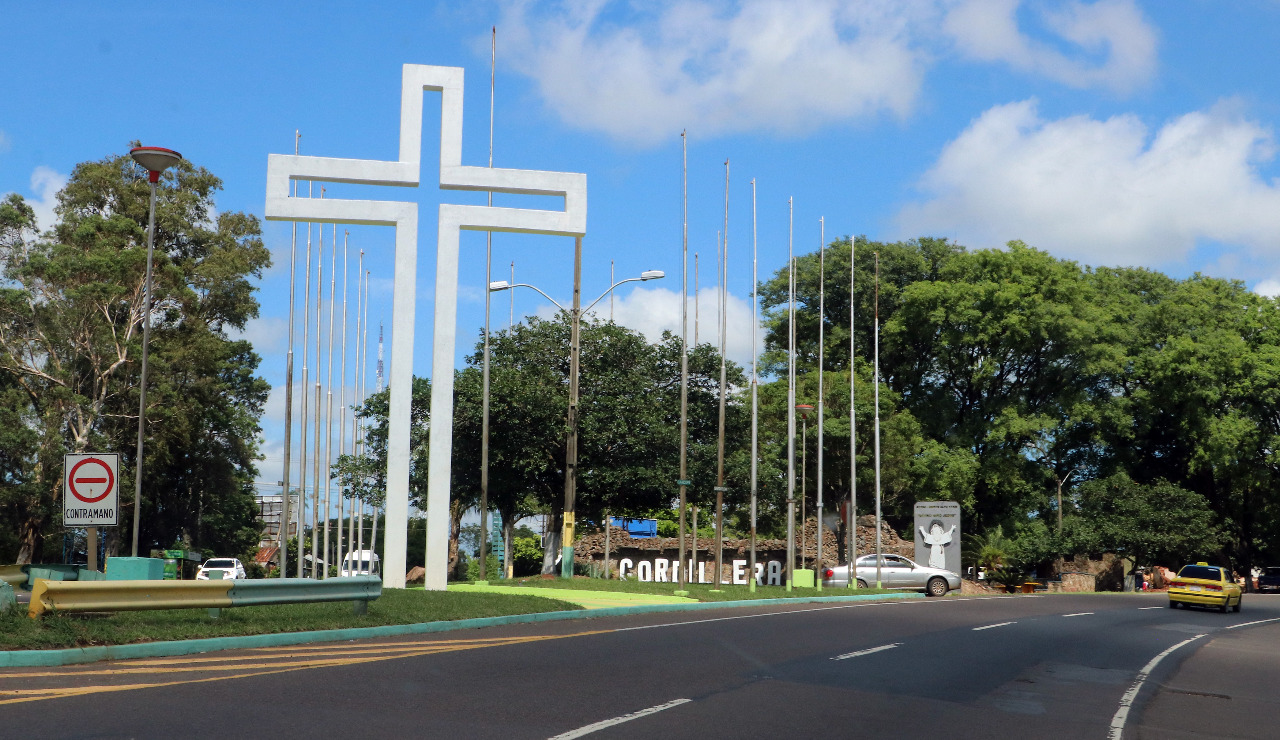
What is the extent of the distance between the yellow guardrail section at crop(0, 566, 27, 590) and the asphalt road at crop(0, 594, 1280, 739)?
12.3 meters

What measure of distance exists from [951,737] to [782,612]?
46.6ft

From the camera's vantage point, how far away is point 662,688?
35.0 ft

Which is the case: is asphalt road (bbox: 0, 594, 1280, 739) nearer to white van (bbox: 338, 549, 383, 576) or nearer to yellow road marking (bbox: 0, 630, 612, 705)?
yellow road marking (bbox: 0, 630, 612, 705)

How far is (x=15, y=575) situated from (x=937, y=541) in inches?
1233

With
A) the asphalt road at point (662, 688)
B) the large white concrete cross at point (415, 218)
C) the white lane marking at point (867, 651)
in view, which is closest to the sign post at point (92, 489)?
the asphalt road at point (662, 688)

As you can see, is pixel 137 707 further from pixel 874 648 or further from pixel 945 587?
pixel 945 587

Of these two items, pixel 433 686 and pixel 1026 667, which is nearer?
pixel 433 686

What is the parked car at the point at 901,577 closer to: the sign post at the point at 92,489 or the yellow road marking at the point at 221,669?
the yellow road marking at the point at 221,669

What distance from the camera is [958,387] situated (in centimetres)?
5909

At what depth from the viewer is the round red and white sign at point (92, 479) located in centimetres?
1381

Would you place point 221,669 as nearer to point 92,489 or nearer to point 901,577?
point 92,489

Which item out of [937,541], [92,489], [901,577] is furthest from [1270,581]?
[92,489]

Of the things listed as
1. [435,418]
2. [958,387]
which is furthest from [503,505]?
[958,387]

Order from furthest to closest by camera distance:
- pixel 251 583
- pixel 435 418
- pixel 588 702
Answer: pixel 435 418 < pixel 251 583 < pixel 588 702
